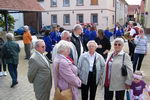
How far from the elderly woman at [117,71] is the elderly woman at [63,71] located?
793 mm

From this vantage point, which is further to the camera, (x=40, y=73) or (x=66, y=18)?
(x=66, y=18)

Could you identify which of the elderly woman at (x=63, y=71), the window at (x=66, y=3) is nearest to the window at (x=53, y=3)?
the window at (x=66, y=3)

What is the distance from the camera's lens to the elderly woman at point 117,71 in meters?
4.77

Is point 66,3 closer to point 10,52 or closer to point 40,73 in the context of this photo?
point 10,52

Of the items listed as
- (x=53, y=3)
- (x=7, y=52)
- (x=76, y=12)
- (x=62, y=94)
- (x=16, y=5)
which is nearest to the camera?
(x=62, y=94)

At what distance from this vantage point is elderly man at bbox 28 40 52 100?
4.71 metres

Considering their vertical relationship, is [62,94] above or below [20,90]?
above

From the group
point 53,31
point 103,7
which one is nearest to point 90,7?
point 103,7

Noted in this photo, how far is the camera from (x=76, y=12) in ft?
131

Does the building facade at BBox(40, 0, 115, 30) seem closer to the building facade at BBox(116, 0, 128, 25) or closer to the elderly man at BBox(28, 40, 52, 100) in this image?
the building facade at BBox(116, 0, 128, 25)

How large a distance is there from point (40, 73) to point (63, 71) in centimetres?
65

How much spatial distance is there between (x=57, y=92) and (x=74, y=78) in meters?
0.38

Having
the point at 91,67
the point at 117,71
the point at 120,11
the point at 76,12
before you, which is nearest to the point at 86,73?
the point at 91,67

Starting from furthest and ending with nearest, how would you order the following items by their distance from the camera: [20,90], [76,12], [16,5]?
1. [76,12]
2. [16,5]
3. [20,90]
